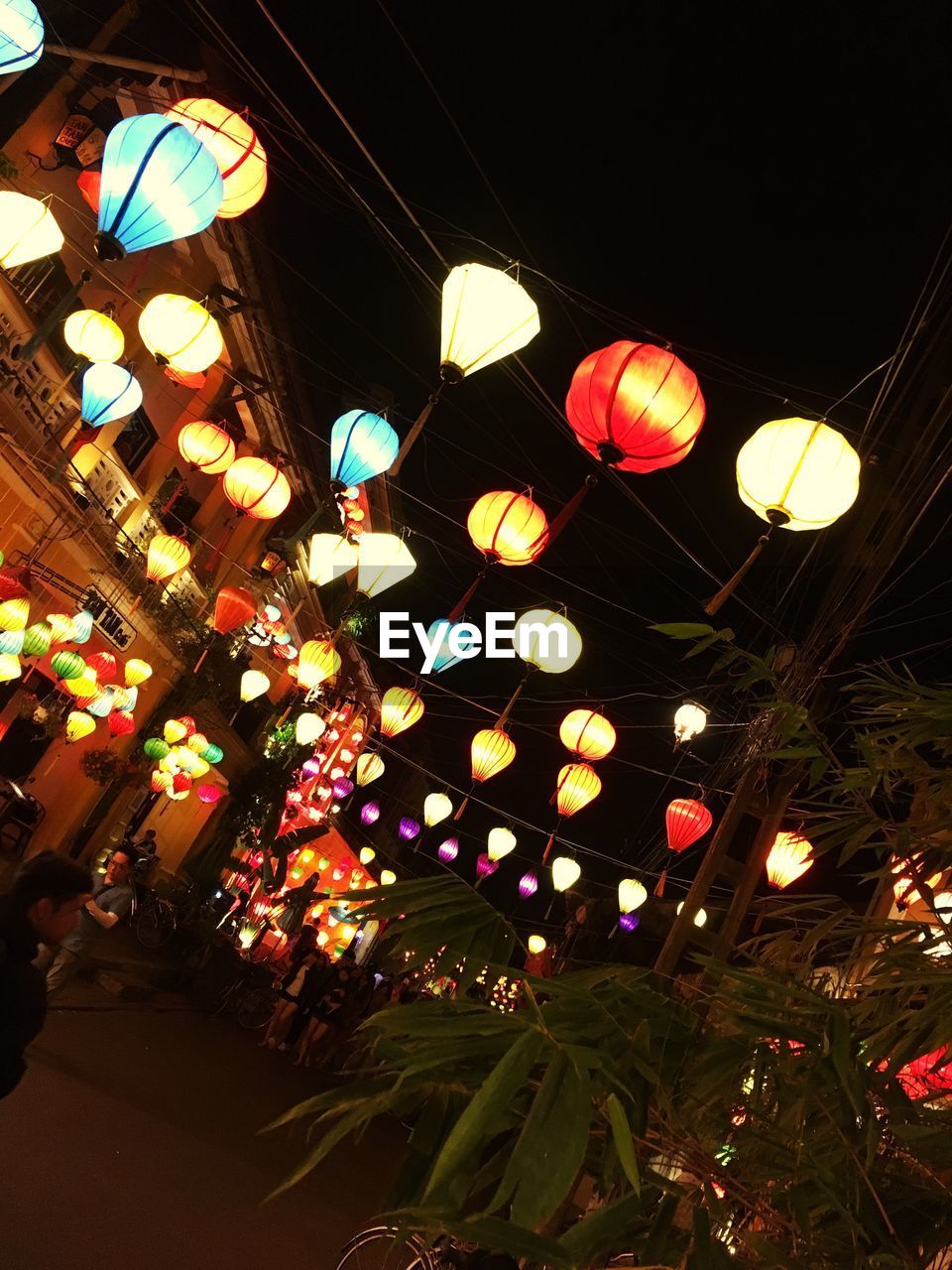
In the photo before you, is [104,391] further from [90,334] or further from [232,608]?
[232,608]

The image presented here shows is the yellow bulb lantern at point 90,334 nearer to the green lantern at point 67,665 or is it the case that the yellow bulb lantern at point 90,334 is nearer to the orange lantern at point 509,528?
the orange lantern at point 509,528

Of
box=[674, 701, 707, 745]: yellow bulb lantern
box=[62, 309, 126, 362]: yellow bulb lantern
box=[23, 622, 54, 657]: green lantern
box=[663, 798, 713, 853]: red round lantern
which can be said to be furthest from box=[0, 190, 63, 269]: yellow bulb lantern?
box=[663, 798, 713, 853]: red round lantern

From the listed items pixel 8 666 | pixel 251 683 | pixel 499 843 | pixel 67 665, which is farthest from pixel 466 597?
pixel 251 683

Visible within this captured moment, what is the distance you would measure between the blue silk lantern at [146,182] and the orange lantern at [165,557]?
8.44 metres

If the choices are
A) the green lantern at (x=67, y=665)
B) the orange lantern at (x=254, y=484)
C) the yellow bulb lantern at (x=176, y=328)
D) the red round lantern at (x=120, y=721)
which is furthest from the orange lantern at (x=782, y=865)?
the red round lantern at (x=120, y=721)

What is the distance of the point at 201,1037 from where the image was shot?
11.2 m

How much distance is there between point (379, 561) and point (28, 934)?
8305mm

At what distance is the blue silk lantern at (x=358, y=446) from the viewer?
8.95m

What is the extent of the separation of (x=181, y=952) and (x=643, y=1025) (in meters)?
16.2

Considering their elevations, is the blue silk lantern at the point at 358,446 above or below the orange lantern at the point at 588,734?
above

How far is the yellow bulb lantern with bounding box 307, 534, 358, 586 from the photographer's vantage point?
10.9 m

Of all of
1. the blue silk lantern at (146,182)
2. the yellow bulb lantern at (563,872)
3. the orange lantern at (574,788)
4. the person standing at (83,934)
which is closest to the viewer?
the blue silk lantern at (146,182)

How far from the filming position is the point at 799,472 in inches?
194

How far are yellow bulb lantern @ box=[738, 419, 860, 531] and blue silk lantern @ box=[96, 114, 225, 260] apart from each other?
407 centimetres
